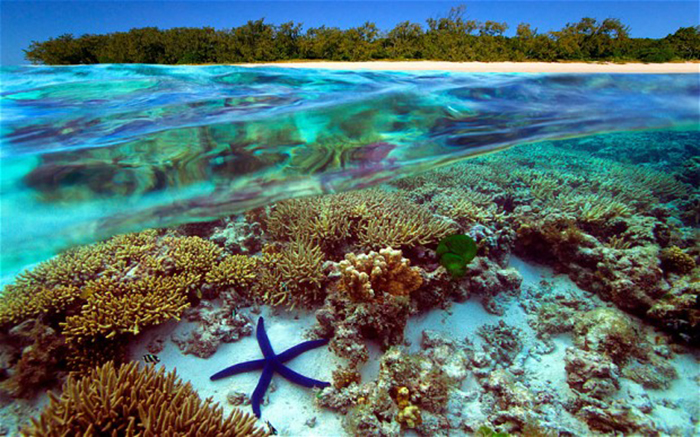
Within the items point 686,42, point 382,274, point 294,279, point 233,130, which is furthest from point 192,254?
point 686,42

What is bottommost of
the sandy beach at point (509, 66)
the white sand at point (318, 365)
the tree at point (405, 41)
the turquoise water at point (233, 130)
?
the white sand at point (318, 365)

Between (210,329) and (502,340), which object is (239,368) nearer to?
(210,329)

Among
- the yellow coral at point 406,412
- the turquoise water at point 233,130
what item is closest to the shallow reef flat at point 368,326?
the yellow coral at point 406,412

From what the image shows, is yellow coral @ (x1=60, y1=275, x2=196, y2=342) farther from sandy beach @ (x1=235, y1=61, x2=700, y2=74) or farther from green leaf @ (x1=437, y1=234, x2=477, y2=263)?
sandy beach @ (x1=235, y1=61, x2=700, y2=74)

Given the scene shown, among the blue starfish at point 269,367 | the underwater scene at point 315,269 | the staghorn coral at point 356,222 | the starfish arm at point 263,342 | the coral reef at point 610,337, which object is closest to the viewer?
the underwater scene at point 315,269

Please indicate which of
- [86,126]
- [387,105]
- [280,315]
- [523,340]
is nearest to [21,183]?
[86,126]

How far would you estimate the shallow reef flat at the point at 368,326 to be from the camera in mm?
4230

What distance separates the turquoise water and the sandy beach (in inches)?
18.9

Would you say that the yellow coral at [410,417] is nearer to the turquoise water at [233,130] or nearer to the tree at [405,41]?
the turquoise water at [233,130]

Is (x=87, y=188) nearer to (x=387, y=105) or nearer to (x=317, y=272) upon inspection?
(x=317, y=272)

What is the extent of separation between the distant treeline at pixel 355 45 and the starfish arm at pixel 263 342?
343 inches

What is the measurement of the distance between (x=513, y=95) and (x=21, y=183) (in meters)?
11.2

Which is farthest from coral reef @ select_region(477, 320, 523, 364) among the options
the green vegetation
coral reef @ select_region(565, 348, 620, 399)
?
the green vegetation

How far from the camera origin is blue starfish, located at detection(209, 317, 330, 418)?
447 cm
